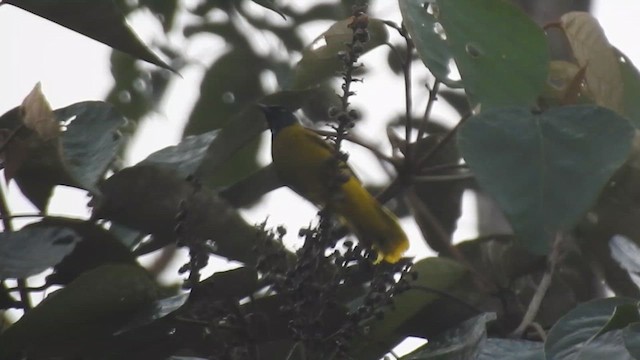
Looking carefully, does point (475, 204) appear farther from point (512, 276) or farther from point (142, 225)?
point (142, 225)

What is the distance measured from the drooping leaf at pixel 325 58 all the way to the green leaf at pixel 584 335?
1.88 feet

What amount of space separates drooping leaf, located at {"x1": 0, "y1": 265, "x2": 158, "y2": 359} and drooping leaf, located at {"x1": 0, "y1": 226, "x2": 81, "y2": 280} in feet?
0.14

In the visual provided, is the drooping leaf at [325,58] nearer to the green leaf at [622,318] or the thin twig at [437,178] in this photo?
the thin twig at [437,178]

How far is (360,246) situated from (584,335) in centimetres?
25

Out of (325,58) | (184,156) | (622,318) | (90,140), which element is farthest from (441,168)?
(622,318)

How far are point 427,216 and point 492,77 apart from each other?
1.24 ft

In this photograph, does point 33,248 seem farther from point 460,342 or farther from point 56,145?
point 460,342

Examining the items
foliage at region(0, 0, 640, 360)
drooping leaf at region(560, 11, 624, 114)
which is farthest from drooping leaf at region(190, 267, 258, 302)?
drooping leaf at region(560, 11, 624, 114)

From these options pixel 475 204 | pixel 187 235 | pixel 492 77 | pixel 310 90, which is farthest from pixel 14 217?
pixel 475 204

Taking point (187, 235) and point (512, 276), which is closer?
point (187, 235)

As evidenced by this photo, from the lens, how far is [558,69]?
5.08ft

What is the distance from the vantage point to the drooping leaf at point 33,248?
48.4 inches

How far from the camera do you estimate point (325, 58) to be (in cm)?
163

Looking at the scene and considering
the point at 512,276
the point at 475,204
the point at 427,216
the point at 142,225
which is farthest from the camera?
the point at 475,204
